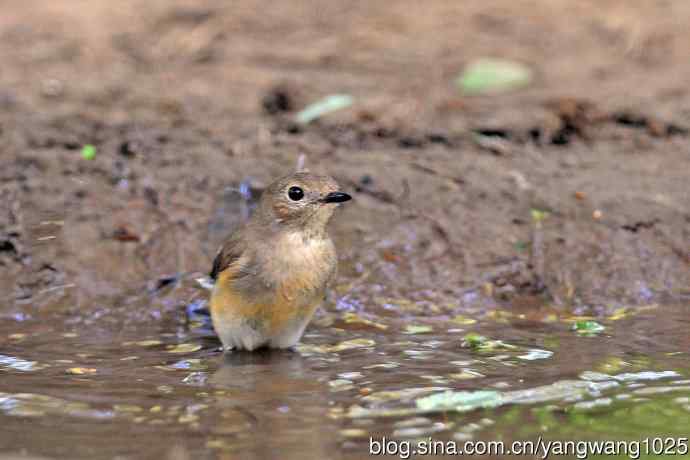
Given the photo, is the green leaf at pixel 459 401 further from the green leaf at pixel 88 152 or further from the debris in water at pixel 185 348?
the green leaf at pixel 88 152

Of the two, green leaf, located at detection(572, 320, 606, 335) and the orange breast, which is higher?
the orange breast

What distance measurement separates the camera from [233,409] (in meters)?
5.18

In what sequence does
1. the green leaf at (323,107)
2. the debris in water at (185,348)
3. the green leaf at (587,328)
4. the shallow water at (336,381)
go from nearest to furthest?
the shallow water at (336,381) < the debris in water at (185,348) < the green leaf at (587,328) < the green leaf at (323,107)

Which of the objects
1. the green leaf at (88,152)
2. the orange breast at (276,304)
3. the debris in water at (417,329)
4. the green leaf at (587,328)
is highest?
the green leaf at (88,152)

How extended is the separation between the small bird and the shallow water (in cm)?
18

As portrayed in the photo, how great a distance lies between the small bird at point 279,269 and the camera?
6.25 meters

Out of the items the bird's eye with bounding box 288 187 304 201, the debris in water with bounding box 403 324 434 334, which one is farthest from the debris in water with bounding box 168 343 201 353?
the debris in water with bounding box 403 324 434 334

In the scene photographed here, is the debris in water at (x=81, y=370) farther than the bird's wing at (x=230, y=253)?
No

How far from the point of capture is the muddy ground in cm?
743

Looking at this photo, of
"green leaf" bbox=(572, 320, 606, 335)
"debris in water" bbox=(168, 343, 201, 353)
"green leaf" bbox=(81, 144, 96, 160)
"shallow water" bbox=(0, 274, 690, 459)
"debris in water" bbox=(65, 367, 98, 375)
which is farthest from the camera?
"green leaf" bbox=(81, 144, 96, 160)

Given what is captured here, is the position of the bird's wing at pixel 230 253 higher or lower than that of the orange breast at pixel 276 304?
higher

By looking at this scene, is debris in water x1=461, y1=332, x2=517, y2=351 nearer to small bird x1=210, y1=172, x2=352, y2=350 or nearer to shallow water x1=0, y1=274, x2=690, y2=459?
shallow water x1=0, y1=274, x2=690, y2=459

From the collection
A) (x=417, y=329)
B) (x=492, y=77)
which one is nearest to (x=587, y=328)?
(x=417, y=329)

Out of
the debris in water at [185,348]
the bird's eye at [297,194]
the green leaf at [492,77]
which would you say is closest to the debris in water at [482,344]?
the bird's eye at [297,194]
